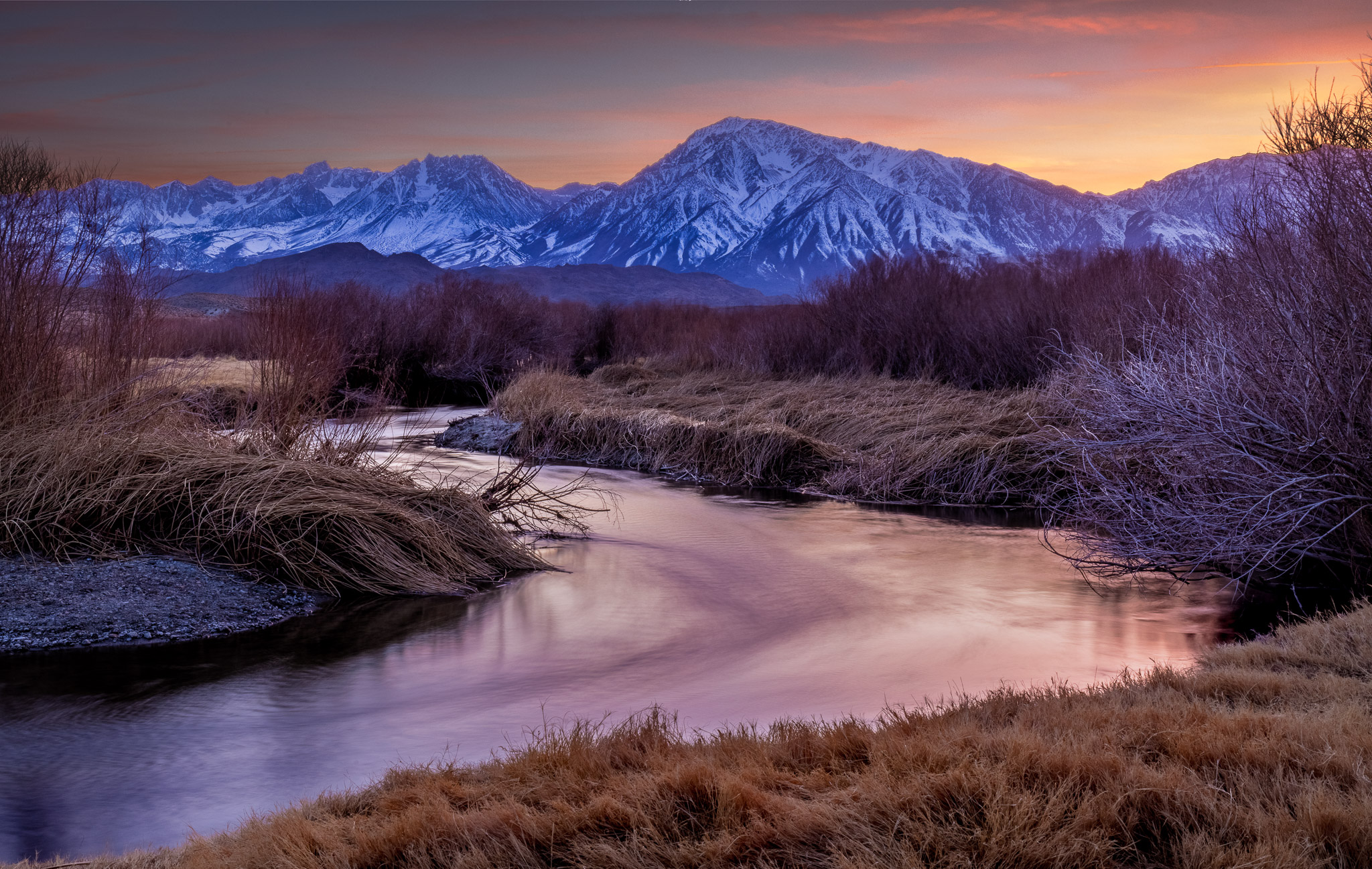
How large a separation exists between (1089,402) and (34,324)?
10586 millimetres

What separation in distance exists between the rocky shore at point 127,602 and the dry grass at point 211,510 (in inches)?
9.7

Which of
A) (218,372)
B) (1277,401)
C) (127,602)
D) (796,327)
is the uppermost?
(796,327)

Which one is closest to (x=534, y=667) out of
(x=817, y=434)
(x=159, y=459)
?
(x=159, y=459)

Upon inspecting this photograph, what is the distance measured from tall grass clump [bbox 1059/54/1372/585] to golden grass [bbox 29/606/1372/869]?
3.61 meters

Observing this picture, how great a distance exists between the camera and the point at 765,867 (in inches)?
121

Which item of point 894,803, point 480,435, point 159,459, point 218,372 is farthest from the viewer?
point 218,372

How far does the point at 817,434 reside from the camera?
15.8 meters

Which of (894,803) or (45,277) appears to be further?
(45,277)

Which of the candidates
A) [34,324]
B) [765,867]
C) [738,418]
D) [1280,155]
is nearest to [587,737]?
[765,867]

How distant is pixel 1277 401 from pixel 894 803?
592 centimetres

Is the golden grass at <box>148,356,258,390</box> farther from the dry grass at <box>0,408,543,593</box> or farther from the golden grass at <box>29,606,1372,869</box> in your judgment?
the golden grass at <box>29,606,1372,869</box>

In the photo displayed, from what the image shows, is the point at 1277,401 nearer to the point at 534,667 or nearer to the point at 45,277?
the point at 534,667

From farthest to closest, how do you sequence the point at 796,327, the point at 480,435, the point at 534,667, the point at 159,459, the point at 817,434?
1. the point at 796,327
2. the point at 480,435
3. the point at 817,434
4. the point at 159,459
5. the point at 534,667

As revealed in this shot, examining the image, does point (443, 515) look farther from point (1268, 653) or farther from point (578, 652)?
point (1268, 653)
